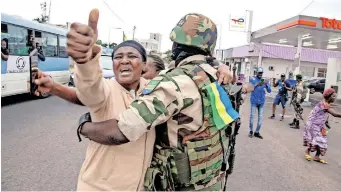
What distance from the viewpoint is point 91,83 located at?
1414mm

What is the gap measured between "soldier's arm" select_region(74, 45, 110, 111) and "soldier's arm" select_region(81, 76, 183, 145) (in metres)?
0.12

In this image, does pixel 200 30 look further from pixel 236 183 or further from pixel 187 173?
pixel 236 183

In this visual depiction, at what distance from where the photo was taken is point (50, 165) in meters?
4.71

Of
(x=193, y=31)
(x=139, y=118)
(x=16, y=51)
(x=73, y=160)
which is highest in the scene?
(x=193, y=31)

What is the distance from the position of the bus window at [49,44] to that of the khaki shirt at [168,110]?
12748 millimetres

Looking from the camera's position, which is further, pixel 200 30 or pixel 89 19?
pixel 200 30

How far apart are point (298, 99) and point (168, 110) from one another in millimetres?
9332

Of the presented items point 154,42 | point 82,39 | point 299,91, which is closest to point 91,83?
point 82,39

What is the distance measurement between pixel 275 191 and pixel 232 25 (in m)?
27.9

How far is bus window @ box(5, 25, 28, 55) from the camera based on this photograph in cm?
1065

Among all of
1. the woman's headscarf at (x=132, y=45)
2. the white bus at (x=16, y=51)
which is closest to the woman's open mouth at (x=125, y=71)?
the woman's headscarf at (x=132, y=45)

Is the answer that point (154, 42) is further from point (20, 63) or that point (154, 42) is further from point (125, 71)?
point (125, 71)

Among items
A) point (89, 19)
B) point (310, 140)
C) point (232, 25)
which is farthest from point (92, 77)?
point (232, 25)

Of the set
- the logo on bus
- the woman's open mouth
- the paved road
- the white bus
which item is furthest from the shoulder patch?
the logo on bus
